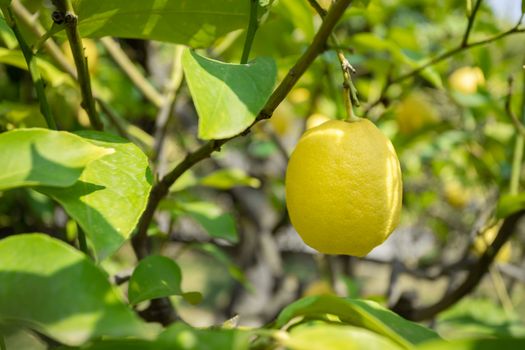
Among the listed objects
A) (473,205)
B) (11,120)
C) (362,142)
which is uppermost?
(362,142)

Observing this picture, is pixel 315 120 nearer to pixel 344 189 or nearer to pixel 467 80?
pixel 467 80

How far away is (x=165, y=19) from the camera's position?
61 centimetres

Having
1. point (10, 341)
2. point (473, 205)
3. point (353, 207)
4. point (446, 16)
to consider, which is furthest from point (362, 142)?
point (10, 341)

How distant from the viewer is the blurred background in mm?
1044

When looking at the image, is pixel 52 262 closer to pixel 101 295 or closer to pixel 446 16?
pixel 101 295

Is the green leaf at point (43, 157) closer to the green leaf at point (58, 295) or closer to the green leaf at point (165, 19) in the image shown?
the green leaf at point (58, 295)

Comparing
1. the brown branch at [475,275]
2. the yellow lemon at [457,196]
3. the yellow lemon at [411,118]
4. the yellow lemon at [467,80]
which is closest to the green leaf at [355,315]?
the brown branch at [475,275]

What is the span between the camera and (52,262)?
0.38m

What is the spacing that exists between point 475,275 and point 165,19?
2.71 ft

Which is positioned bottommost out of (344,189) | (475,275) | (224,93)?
(475,275)

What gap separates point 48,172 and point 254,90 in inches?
6.6

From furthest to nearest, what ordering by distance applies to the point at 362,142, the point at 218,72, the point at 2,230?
the point at 2,230 < the point at 362,142 < the point at 218,72

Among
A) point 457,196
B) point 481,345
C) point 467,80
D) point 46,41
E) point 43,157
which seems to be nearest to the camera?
point 481,345

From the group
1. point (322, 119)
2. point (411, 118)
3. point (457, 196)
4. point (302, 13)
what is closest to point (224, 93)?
point (302, 13)
